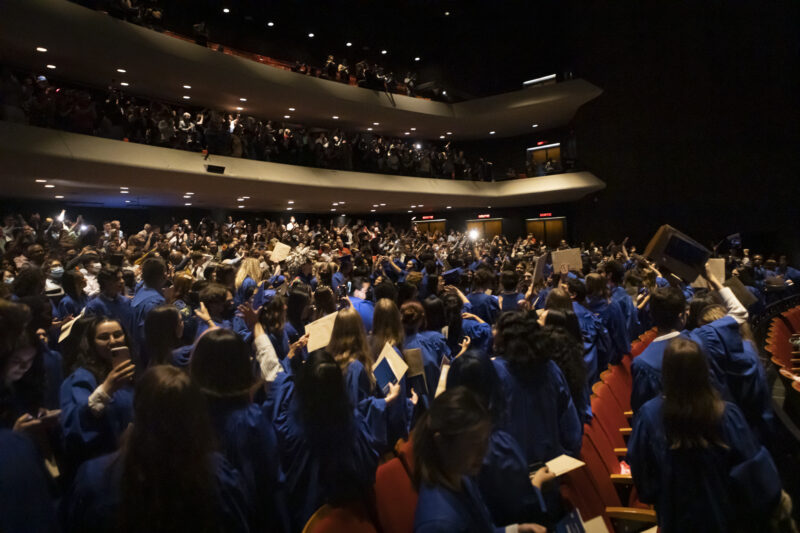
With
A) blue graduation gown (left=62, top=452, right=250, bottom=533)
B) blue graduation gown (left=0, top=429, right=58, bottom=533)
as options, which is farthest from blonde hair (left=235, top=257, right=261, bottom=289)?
blue graduation gown (left=0, top=429, right=58, bottom=533)

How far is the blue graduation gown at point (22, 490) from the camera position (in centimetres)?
125

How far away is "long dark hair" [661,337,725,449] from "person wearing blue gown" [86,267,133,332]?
4.38 meters

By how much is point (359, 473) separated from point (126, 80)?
1681 centimetres

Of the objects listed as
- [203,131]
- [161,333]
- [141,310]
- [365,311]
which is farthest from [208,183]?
[161,333]

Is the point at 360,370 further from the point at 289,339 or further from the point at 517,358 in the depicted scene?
the point at 289,339

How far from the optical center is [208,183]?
49.5 feet

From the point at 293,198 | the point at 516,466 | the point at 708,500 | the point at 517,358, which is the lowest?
the point at 708,500

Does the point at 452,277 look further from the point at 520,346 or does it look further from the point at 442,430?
the point at 442,430

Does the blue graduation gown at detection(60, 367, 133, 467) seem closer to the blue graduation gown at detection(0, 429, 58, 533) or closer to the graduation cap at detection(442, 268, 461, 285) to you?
the blue graduation gown at detection(0, 429, 58, 533)

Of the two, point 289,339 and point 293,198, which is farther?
point 293,198

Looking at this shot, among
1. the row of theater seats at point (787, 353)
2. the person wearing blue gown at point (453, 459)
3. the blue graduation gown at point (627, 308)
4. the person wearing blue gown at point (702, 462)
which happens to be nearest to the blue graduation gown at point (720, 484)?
the person wearing blue gown at point (702, 462)

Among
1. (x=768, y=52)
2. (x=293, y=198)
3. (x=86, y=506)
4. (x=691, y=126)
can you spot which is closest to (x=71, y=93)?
(x=293, y=198)

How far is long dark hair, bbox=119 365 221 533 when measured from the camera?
1435mm

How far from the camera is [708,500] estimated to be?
194cm
